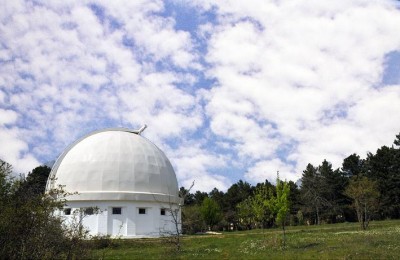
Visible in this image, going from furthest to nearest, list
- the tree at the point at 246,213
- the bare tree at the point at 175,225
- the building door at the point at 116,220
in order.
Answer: the tree at the point at 246,213 → the building door at the point at 116,220 → the bare tree at the point at 175,225

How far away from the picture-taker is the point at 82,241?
18031 millimetres

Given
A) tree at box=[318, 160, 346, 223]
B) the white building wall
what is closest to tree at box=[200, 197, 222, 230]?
tree at box=[318, 160, 346, 223]

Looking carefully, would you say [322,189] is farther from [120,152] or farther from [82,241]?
[82,241]

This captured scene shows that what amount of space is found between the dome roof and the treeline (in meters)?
12.9

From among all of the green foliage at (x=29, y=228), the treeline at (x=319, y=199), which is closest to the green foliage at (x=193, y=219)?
the treeline at (x=319, y=199)

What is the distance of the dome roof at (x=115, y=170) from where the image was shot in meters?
42.9

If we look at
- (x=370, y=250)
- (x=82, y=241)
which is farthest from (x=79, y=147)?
(x=370, y=250)

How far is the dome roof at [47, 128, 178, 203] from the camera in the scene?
141 ft

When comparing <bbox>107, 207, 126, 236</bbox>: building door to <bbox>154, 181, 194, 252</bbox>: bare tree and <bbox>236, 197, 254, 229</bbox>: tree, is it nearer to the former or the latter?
<bbox>154, 181, 194, 252</bbox>: bare tree

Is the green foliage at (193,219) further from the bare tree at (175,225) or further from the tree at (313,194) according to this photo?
the tree at (313,194)

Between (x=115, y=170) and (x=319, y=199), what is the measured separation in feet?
136

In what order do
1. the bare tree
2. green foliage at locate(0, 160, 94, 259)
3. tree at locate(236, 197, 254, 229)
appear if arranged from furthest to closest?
1. tree at locate(236, 197, 254, 229)
2. the bare tree
3. green foliage at locate(0, 160, 94, 259)

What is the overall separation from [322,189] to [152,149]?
38.2m

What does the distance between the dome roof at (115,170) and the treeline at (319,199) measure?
42.4 feet
